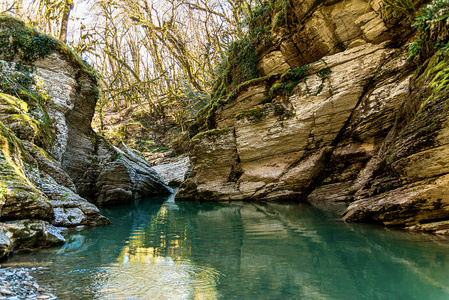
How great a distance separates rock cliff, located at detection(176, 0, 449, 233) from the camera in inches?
277

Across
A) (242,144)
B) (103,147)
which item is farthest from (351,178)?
(103,147)

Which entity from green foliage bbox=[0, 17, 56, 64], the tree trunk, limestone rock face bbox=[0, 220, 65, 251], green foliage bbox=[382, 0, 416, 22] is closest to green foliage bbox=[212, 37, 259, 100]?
green foliage bbox=[382, 0, 416, 22]

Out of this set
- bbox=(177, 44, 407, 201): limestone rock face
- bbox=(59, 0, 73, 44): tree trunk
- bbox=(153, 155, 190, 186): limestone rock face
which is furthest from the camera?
bbox=(153, 155, 190, 186): limestone rock face

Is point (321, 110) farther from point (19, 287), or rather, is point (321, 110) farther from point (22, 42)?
point (22, 42)

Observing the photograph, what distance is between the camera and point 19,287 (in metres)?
2.44

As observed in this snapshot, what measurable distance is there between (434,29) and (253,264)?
21.4ft

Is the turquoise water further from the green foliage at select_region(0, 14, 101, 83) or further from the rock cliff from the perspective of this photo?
the green foliage at select_region(0, 14, 101, 83)

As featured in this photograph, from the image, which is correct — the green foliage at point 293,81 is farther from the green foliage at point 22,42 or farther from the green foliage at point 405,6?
the green foliage at point 22,42

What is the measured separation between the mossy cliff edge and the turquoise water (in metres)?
0.72

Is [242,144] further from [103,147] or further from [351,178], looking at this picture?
[103,147]

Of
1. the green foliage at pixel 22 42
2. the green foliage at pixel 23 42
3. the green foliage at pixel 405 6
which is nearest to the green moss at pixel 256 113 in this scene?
the green foliage at pixel 405 6

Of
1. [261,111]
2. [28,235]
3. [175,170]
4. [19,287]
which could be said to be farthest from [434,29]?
[175,170]

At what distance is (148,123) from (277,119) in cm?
1919

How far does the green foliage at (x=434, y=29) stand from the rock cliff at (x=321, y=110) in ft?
0.24
